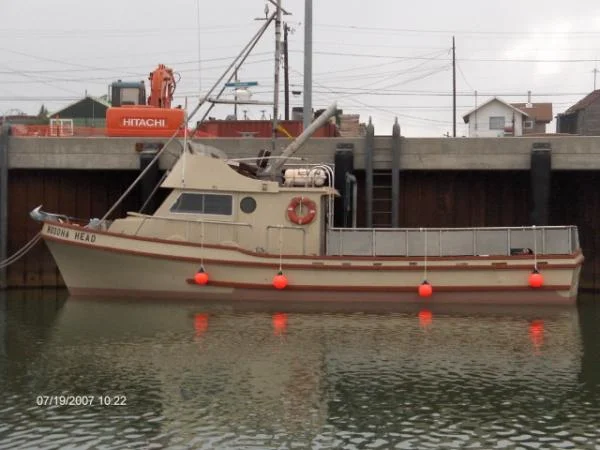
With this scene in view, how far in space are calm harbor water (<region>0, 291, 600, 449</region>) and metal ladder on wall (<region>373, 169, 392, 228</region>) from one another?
14.6 ft

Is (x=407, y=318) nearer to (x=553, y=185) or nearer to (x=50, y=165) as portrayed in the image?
(x=553, y=185)

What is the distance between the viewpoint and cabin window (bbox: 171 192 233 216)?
61.7ft

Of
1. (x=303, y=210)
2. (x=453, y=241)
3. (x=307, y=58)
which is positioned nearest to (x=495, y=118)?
(x=307, y=58)

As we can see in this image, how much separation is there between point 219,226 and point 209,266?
1.05m

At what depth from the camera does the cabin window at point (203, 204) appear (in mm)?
18812

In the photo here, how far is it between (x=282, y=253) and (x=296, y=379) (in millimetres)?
7248

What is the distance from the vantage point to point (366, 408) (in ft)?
33.3

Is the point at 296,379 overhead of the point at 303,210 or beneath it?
beneath

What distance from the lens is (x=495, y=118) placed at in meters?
53.3

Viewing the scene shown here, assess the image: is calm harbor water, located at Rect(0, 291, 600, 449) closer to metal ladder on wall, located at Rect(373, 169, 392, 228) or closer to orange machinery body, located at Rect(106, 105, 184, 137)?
metal ladder on wall, located at Rect(373, 169, 392, 228)

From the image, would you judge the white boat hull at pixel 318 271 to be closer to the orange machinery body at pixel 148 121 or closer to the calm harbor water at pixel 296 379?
the calm harbor water at pixel 296 379

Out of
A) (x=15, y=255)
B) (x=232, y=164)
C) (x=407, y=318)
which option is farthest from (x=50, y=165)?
(x=407, y=318)
